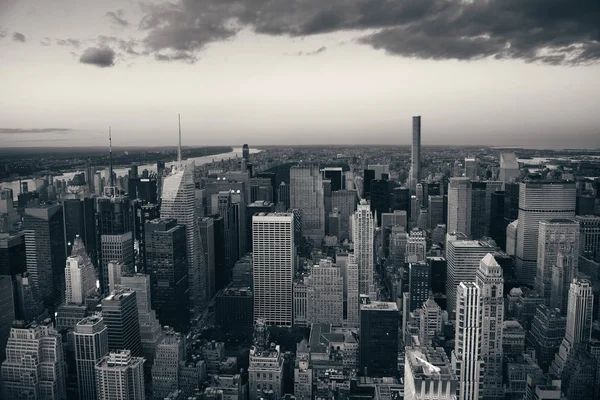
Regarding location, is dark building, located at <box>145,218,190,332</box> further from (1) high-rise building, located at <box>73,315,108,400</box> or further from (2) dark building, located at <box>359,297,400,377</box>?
(2) dark building, located at <box>359,297,400,377</box>

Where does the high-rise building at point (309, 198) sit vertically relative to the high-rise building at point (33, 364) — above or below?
above

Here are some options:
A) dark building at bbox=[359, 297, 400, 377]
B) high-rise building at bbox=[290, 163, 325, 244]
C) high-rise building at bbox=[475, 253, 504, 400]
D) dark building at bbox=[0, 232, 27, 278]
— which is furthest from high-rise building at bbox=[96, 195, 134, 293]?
high-rise building at bbox=[475, 253, 504, 400]

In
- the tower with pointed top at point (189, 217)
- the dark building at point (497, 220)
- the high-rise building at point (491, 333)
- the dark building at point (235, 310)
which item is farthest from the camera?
the dark building at point (497, 220)

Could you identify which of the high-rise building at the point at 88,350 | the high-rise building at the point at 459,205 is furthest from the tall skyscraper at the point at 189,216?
the high-rise building at the point at 459,205

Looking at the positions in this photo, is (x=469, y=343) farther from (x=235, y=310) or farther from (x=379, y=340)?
(x=235, y=310)

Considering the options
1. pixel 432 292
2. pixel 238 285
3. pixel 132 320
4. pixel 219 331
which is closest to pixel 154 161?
pixel 132 320

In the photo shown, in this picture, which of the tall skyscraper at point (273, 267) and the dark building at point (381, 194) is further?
the dark building at point (381, 194)

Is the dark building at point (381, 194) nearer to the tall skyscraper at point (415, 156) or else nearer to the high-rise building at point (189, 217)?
the tall skyscraper at point (415, 156)
